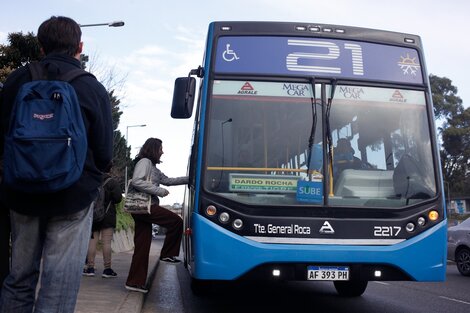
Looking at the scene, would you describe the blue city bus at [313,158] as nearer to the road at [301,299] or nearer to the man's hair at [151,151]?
the man's hair at [151,151]

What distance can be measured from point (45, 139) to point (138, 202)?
435cm

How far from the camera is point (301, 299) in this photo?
791 centimetres

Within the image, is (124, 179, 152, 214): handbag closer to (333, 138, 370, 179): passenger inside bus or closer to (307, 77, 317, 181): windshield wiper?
(307, 77, 317, 181): windshield wiper

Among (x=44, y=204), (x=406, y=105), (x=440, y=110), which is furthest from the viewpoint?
(x=440, y=110)

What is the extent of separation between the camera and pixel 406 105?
616 centimetres

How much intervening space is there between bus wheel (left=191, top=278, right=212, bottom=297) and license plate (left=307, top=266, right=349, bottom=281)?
84.2 inches

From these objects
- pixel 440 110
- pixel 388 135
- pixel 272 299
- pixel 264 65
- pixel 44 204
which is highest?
pixel 440 110

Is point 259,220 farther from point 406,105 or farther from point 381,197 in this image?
point 406,105

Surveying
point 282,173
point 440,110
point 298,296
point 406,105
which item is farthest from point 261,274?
point 440,110

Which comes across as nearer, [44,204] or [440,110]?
[44,204]

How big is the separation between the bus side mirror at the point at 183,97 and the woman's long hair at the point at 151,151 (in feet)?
3.90

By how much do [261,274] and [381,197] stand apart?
152 cm

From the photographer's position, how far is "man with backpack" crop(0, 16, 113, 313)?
2568 millimetres

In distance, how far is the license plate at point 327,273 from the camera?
5438 millimetres
